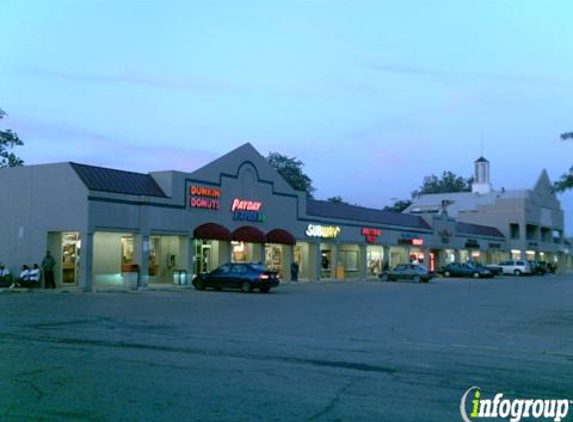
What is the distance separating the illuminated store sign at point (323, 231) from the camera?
161ft

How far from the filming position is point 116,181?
116 feet

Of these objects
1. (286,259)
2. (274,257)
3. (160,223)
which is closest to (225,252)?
(160,223)

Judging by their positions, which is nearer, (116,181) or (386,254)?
(116,181)

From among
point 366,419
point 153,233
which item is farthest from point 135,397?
point 153,233

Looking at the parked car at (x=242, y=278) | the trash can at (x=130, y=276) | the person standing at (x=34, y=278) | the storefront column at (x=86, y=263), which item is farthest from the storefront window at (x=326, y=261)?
the person standing at (x=34, y=278)

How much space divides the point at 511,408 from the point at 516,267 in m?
67.4

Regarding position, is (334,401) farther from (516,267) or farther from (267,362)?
(516,267)

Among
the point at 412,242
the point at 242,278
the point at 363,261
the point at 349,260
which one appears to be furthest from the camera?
the point at 412,242

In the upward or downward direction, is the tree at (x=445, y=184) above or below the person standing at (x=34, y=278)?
above

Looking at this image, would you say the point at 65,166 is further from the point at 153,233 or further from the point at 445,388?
the point at 445,388

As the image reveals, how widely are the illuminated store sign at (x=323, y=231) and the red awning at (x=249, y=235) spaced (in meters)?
6.34

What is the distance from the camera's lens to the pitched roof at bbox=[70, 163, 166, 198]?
33656 millimetres

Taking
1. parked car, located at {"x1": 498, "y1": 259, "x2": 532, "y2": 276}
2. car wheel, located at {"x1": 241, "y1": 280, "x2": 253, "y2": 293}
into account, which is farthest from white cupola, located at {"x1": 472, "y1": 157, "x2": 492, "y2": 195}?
car wheel, located at {"x1": 241, "y1": 280, "x2": 253, "y2": 293}

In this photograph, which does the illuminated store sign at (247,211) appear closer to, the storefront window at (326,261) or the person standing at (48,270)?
the storefront window at (326,261)
